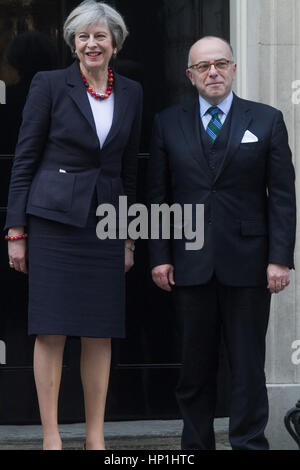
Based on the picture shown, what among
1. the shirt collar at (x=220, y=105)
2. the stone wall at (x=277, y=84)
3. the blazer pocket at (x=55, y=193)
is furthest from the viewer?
the stone wall at (x=277, y=84)

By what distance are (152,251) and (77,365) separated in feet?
4.03

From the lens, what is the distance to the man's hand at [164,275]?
187 inches

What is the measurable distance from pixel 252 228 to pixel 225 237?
0.42 feet

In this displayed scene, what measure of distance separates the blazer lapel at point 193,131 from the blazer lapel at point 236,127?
10 centimetres

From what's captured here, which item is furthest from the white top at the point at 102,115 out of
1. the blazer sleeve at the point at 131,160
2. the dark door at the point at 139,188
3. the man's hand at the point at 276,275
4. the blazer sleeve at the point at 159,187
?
the dark door at the point at 139,188

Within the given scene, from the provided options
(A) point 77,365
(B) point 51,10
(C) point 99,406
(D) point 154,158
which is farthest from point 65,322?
(B) point 51,10

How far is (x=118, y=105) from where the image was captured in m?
4.71

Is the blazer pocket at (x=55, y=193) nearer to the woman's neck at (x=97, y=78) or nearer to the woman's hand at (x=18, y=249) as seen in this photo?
the woman's hand at (x=18, y=249)

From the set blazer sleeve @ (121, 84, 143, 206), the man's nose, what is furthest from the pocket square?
blazer sleeve @ (121, 84, 143, 206)

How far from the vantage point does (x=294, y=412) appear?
16.4 feet

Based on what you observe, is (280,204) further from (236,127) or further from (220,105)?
(220,105)

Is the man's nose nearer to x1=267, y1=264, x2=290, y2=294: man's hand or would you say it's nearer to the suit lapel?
the suit lapel

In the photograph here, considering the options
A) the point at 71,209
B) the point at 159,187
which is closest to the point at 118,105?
the point at 159,187

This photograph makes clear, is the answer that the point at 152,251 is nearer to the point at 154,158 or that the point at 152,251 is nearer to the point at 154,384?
the point at 154,158
